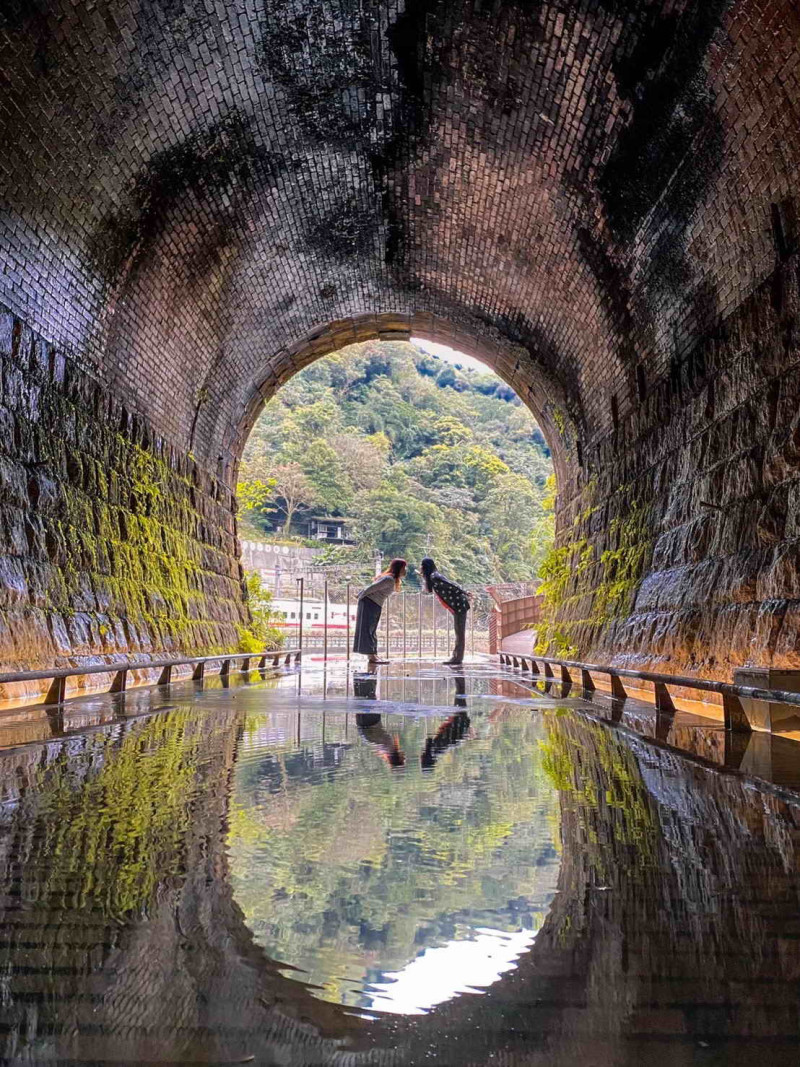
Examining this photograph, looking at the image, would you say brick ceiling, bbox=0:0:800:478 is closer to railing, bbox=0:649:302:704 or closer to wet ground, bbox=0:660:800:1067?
railing, bbox=0:649:302:704

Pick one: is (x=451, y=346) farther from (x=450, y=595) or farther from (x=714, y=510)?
(x=714, y=510)

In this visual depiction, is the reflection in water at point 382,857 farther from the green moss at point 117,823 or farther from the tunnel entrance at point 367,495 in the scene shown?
the tunnel entrance at point 367,495

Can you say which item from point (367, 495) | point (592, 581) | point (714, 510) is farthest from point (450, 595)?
point (367, 495)

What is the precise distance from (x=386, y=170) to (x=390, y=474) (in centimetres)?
4502

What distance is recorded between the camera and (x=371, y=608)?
2077 centimetres

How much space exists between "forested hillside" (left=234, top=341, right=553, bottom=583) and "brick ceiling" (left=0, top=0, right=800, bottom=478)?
32362mm

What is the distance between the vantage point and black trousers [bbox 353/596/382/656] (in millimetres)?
20772

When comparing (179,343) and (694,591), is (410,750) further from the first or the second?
(179,343)

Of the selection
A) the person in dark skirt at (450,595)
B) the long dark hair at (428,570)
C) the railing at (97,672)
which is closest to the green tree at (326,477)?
the long dark hair at (428,570)

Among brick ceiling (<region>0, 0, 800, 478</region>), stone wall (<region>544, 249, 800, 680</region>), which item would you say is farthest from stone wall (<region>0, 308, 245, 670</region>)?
stone wall (<region>544, 249, 800, 680</region>)

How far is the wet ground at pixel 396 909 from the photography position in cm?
166

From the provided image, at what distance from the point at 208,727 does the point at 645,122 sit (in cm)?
789

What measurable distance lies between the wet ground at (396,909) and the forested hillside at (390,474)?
141 ft

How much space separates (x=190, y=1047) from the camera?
1593 millimetres
